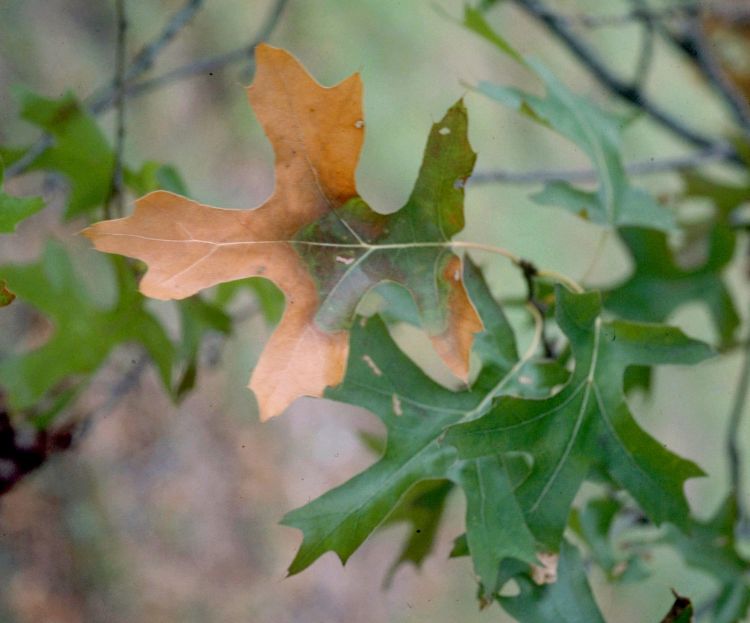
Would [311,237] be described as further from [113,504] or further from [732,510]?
[113,504]

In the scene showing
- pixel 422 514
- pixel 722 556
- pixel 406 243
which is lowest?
pixel 722 556

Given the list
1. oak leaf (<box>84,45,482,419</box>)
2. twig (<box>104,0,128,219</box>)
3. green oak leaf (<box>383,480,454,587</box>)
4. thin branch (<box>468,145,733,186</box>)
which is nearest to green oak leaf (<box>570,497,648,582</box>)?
green oak leaf (<box>383,480,454,587</box>)

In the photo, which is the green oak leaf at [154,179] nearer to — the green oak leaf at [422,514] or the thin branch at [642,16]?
the green oak leaf at [422,514]

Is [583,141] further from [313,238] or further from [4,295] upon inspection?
[4,295]

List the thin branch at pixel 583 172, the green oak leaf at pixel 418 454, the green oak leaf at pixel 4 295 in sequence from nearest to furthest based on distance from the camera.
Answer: the green oak leaf at pixel 4 295 → the green oak leaf at pixel 418 454 → the thin branch at pixel 583 172

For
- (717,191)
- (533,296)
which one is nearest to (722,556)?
(533,296)

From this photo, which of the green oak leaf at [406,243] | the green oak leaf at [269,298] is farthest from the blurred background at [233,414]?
the green oak leaf at [406,243]
